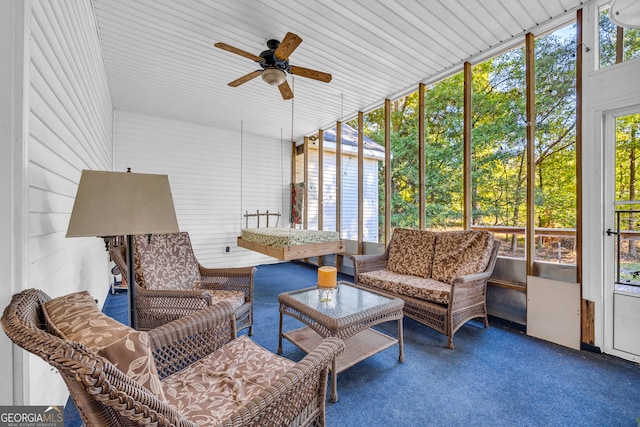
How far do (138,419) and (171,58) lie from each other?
3.78 metres

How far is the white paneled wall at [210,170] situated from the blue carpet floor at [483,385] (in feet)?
11.5

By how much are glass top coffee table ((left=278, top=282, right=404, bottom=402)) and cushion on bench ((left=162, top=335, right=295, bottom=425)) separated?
1.91 ft

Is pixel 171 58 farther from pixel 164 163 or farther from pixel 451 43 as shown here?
pixel 451 43

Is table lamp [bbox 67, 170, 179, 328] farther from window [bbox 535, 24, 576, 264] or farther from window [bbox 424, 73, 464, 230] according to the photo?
window [bbox 535, 24, 576, 264]

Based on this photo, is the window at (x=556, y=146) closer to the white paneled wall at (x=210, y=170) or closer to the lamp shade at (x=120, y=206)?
the lamp shade at (x=120, y=206)

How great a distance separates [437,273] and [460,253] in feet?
1.15

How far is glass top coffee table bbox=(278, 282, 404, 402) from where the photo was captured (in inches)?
78.3

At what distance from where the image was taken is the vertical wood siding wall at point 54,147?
3.86 ft

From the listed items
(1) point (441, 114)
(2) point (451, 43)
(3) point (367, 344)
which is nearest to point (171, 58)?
(2) point (451, 43)

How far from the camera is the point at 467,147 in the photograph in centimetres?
337

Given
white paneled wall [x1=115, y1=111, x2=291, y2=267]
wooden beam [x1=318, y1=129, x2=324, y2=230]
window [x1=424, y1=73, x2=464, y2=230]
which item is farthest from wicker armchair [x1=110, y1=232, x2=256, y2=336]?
wooden beam [x1=318, y1=129, x2=324, y2=230]

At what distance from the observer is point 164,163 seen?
529 centimetres

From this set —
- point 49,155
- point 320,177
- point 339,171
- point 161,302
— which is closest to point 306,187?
point 320,177

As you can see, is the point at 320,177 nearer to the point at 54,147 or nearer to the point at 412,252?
the point at 412,252
